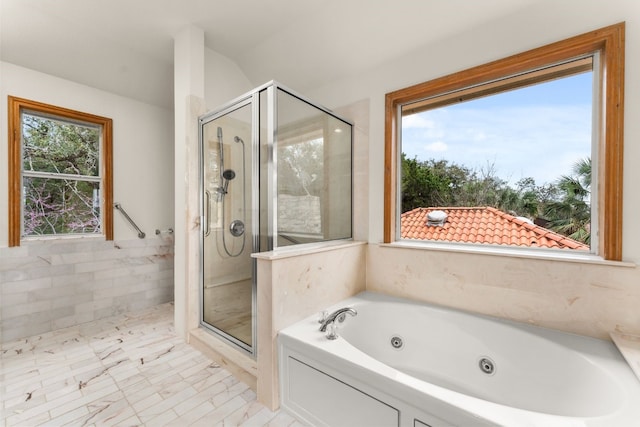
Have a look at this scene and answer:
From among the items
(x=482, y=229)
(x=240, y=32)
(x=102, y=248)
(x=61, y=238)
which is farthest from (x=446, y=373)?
(x=61, y=238)

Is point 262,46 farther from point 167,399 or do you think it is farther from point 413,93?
point 167,399

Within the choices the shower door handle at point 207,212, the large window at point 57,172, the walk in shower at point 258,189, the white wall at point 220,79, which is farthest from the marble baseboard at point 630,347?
the large window at point 57,172

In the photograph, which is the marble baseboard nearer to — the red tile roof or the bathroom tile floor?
the red tile roof

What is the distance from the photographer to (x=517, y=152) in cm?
172

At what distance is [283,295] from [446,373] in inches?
44.9

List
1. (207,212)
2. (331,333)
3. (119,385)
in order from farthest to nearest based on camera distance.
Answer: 1. (207,212)
2. (119,385)
3. (331,333)

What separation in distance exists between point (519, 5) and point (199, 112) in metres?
2.30

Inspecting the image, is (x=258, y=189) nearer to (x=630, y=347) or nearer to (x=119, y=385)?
(x=119, y=385)

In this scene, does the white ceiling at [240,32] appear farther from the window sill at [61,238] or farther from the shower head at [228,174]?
the window sill at [61,238]

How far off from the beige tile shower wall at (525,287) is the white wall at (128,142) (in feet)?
8.66

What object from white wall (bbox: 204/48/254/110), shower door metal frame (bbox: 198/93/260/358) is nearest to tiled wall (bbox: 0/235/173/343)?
shower door metal frame (bbox: 198/93/260/358)

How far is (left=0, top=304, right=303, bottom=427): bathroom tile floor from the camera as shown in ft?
4.58

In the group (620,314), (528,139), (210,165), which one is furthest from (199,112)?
(620,314)

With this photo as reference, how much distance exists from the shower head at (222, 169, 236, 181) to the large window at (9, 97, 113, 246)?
5.06 ft
